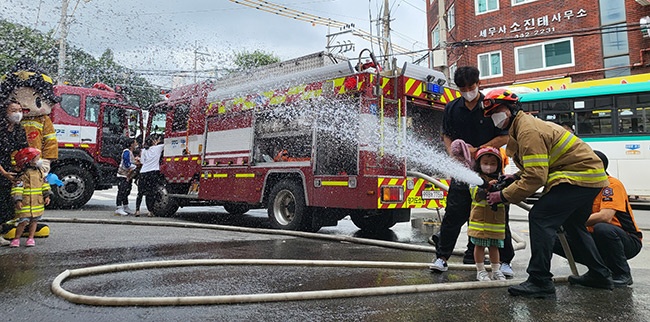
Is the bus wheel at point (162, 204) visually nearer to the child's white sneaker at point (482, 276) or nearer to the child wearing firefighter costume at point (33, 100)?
the child wearing firefighter costume at point (33, 100)

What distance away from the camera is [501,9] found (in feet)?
66.5

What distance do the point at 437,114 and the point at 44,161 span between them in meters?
5.31

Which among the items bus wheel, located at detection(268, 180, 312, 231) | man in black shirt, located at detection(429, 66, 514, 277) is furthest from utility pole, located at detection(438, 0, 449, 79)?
man in black shirt, located at detection(429, 66, 514, 277)

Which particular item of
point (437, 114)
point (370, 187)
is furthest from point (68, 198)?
point (437, 114)

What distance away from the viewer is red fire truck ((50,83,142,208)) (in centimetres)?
990

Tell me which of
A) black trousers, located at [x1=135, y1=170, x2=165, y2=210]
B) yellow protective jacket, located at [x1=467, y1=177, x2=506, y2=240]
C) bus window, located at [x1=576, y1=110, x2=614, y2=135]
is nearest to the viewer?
yellow protective jacket, located at [x1=467, y1=177, x2=506, y2=240]

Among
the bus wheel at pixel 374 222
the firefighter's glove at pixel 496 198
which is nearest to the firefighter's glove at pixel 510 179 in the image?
the firefighter's glove at pixel 496 198

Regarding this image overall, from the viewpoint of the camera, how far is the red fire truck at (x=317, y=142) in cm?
601

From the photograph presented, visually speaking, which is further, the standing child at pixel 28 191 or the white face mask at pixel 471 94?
the standing child at pixel 28 191

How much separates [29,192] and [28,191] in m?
0.02

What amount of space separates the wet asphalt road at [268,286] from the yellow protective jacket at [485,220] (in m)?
0.42

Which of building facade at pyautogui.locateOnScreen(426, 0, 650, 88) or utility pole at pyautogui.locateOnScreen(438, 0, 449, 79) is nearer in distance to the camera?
utility pole at pyautogui.locateOnScreen(438, 0, 449, 79)

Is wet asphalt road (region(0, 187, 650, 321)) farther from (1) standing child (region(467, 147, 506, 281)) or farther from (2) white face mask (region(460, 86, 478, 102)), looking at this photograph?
(2) white face mask (region(460, 86, 478, 102))

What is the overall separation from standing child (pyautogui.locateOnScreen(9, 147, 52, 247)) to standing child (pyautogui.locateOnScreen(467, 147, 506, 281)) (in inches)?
180
